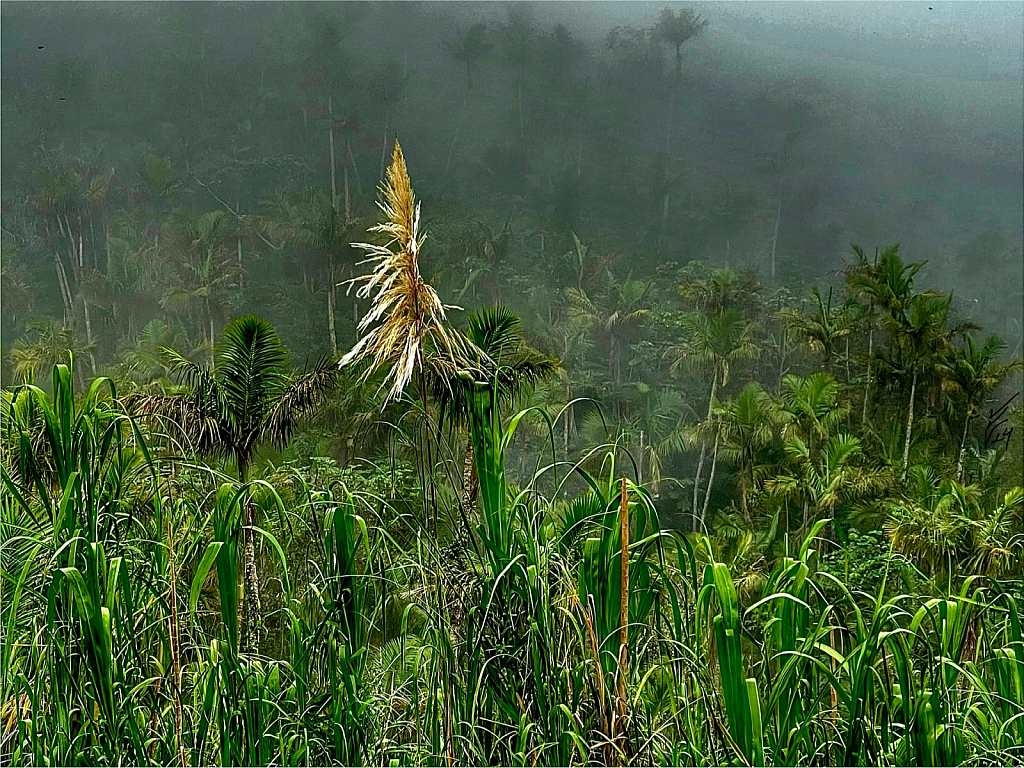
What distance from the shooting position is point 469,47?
15.9ft

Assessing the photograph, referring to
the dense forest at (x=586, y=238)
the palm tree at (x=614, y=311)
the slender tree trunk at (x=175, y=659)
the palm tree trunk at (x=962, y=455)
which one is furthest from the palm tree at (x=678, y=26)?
the slender tree trunk at (x=175, y=659)

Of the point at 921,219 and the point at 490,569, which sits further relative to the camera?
the point at 921,219

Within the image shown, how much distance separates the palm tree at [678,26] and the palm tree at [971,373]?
2.84 metres

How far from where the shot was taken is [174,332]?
518 cm

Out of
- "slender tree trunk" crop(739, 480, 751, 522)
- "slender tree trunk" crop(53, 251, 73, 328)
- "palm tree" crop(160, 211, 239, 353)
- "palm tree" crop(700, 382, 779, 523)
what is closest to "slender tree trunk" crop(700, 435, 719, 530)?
"palm tree" crop(700, 382, 779, 523)

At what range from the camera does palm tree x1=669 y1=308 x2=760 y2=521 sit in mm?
5551

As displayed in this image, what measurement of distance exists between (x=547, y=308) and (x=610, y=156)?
1.07 meters

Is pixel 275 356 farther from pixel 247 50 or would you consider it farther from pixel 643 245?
pixel 643 245

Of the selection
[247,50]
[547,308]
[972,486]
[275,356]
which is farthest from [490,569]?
[972,486]

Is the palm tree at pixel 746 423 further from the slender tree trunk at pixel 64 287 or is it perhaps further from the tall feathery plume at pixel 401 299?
the tall feathery plume at pixel 401 299

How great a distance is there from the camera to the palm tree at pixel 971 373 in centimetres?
538

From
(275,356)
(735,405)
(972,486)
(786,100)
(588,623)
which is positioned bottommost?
(972,486)

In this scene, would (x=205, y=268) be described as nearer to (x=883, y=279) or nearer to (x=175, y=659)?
(x=175, y=659)

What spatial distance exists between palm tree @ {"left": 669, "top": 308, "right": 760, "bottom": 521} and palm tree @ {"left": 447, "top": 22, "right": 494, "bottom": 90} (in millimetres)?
2208
